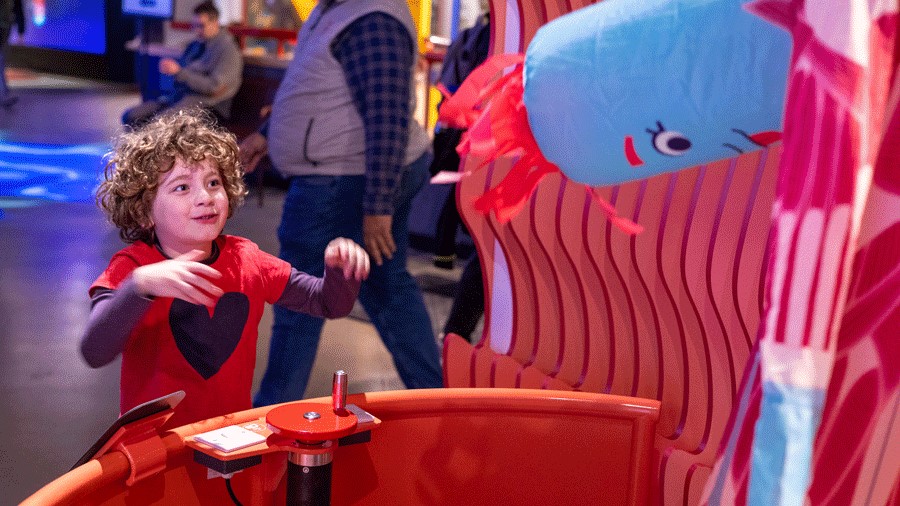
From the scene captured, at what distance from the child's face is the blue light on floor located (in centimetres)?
396

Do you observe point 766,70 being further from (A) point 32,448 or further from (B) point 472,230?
(A) point 32,448

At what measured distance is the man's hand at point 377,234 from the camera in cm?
224

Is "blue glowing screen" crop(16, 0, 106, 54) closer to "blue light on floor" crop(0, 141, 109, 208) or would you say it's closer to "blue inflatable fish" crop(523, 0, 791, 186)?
"blue light on floor" crop(0, 141, 109, 208)

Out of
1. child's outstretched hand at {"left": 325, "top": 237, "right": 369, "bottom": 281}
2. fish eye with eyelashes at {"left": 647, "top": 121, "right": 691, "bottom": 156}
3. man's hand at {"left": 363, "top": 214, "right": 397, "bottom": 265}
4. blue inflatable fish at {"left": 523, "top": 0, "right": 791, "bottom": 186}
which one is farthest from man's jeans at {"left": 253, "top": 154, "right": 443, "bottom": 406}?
fish eye with eyelashes at {"left": 647, "top": 121, "right": 691, "bottom": 156}

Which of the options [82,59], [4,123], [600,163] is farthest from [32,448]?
[82,59]

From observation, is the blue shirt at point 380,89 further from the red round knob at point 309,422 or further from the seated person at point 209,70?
the seated person at point 209,70

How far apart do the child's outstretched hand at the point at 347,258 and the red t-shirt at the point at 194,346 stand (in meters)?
0.16

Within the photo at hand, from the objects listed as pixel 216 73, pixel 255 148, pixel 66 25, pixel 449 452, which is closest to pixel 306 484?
pixel 449 452

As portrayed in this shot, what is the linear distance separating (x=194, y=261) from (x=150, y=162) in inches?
7.3

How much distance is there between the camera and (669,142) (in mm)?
939

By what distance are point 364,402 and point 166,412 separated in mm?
253

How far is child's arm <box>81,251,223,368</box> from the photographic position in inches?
46.2

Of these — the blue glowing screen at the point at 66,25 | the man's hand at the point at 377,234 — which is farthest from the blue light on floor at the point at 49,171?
the blue glowing screen at the point at 66,25

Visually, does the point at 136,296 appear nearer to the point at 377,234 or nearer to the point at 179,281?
the point at 179,281
